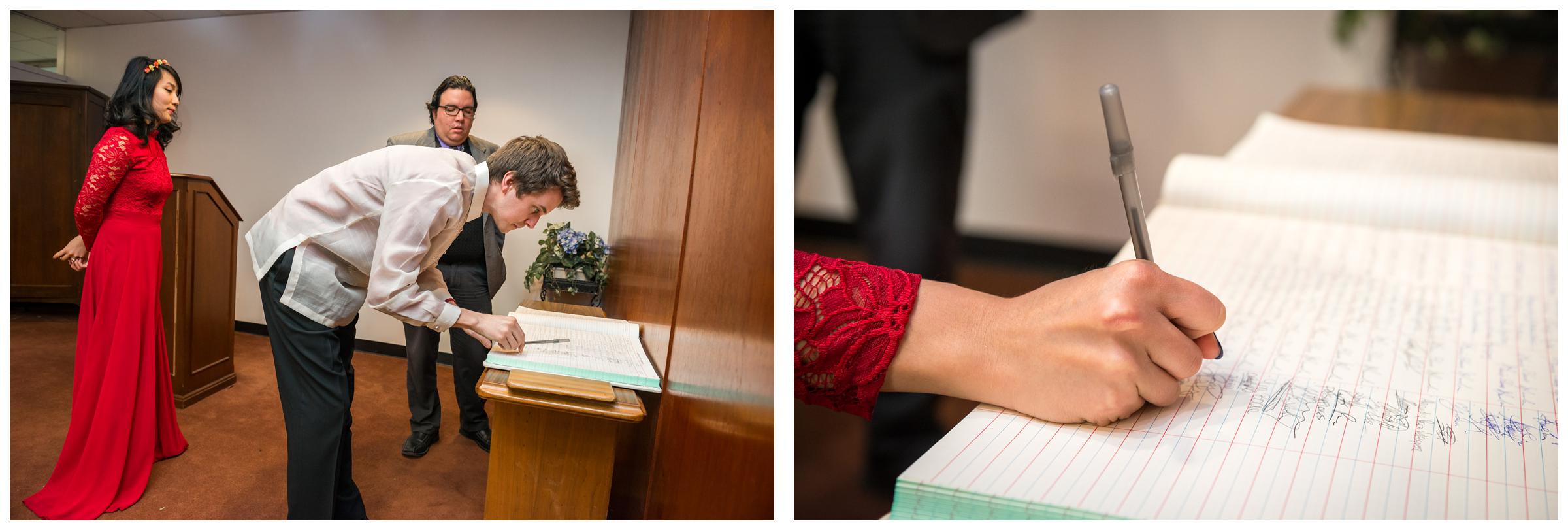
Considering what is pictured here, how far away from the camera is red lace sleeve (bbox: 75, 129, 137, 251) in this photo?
66 centimetres

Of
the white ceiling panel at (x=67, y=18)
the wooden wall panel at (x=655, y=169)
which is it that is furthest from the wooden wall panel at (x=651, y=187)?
the white ceiling panel at (x=67, y=18)

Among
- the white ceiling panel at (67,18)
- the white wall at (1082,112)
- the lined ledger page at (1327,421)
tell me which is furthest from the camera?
the white wall at (1082,112)

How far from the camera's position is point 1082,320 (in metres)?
0.40

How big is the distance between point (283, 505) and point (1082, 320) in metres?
0.67

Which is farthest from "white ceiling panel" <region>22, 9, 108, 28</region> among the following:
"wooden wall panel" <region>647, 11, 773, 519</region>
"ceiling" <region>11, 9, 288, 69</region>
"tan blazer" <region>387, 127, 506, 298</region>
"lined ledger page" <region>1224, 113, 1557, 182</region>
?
"lined ledger page" <region>1224, 113, 1557, 182</region>

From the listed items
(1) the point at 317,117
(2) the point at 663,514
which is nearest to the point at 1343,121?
(2) the point at 663,514

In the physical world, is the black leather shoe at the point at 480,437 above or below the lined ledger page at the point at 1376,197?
below

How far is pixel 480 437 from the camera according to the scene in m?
0.78

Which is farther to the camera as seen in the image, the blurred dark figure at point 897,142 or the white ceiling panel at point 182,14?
the blurred dark figure at point 897,142

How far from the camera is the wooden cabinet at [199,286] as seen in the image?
26.0 inches

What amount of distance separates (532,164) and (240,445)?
371mm

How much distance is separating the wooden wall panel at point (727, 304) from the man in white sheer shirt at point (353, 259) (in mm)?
164

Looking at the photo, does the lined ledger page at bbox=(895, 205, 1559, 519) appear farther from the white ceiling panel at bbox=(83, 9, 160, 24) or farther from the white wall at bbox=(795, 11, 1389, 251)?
the white ceiling panel at bbox=(83, 9, 160, 24)

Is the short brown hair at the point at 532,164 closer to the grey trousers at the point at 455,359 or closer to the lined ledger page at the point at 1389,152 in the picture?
the grey trousers at the point at 455,359
